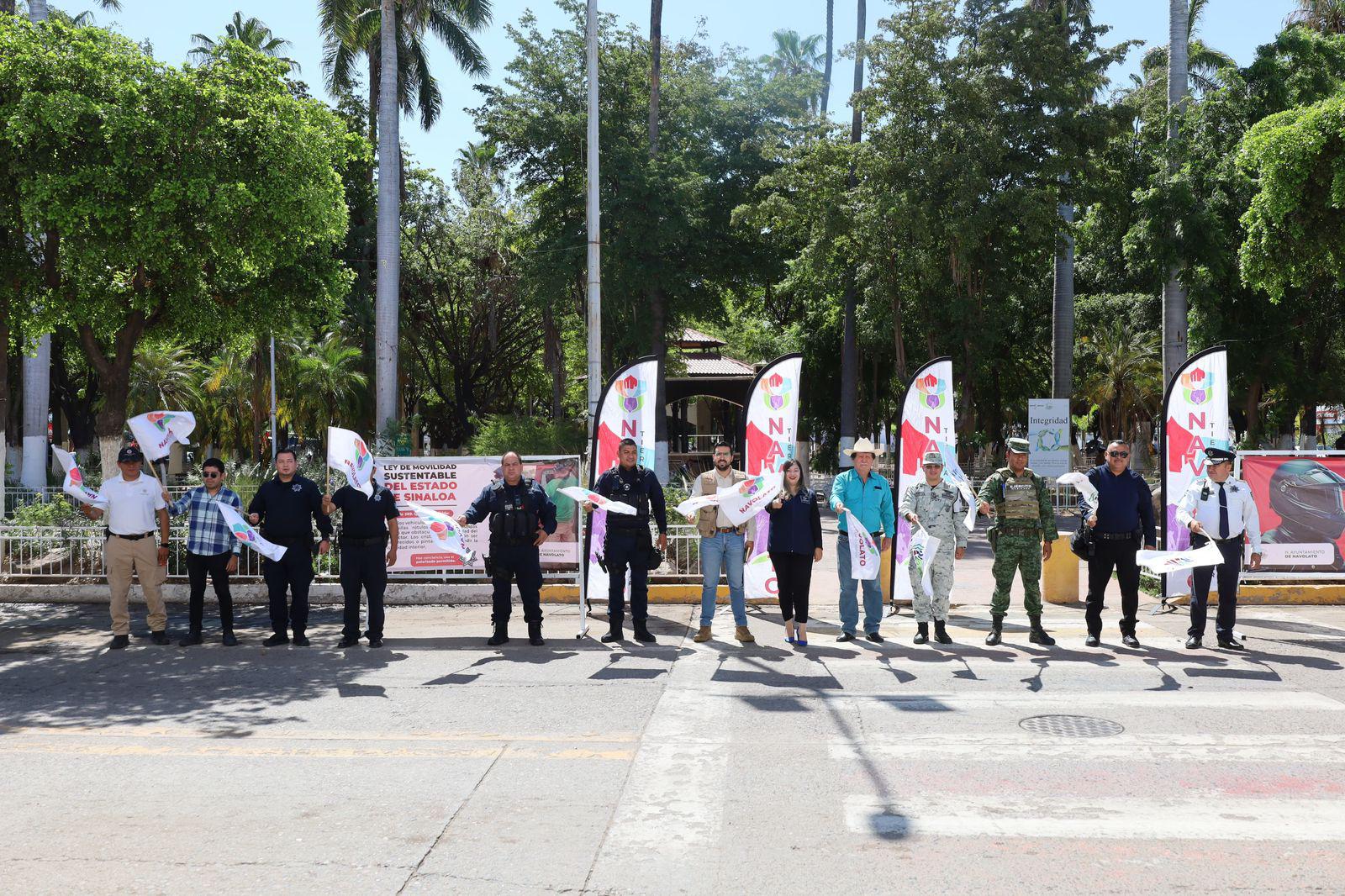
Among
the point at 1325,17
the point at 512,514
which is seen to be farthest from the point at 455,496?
the point at 1325,17

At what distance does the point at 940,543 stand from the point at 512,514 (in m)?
3.95

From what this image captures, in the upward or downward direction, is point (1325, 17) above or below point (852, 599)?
above

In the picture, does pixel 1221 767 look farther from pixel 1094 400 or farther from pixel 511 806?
pixel 1094 400

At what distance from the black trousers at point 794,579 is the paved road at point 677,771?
395 mm

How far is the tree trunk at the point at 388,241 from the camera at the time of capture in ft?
75.3

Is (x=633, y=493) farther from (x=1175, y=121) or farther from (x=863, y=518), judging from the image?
(x=1175, y=121)

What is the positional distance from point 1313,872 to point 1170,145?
20682 millimetres

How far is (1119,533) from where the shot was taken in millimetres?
9773

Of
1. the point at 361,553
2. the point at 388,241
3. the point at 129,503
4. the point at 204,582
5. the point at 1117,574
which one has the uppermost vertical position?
the point at 388,241

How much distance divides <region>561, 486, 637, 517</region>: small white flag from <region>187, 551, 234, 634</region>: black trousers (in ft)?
10.7

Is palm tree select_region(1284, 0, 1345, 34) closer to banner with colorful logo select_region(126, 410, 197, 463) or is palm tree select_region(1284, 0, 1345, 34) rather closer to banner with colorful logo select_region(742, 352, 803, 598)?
banner with colorful logo select_region(742, 352, 803, 598)

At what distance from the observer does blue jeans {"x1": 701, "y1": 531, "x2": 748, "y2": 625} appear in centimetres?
1014

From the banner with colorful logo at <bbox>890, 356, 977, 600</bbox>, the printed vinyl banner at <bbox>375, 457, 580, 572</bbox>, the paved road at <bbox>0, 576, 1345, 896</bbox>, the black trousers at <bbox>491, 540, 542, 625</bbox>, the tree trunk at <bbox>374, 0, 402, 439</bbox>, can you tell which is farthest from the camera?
the tree trunk at <bbox>374, 0, 402, 439</bbox>

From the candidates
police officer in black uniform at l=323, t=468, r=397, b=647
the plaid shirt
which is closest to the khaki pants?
the plaid shirt
